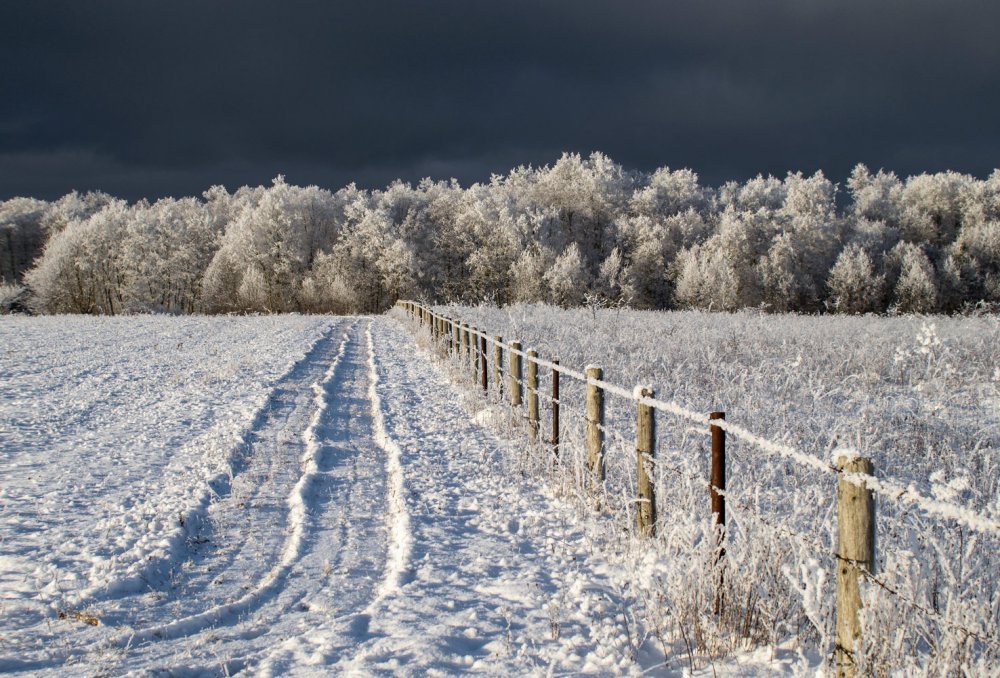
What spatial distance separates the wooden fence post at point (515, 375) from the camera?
9273 mm

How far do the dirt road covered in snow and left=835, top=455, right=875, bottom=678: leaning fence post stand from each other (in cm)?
109

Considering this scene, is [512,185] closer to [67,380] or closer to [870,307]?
[870,307]

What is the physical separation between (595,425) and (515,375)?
3225mm

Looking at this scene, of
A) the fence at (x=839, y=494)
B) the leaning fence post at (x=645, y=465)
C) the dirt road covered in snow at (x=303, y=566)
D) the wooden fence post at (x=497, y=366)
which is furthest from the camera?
the wooden fence post at (x=497, y=366)

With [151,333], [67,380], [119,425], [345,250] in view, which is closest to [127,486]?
[119,425]

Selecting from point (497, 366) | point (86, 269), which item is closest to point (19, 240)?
point (86, 269)

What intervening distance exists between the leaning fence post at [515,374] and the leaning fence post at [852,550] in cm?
645

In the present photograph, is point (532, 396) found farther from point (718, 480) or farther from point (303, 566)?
point (718, 480)

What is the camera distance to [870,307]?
5728 cm

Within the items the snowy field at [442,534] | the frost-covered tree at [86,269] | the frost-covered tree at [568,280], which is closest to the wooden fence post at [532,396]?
the snowy field at [442,534]

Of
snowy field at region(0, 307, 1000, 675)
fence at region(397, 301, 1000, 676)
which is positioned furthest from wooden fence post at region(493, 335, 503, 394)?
fence at region(397, 301, 1000, 676)

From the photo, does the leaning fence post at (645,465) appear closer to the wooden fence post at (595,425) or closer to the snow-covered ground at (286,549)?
the snow-covered ground at (286,549)

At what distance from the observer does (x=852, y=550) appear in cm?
291

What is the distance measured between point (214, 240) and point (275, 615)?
240ft
